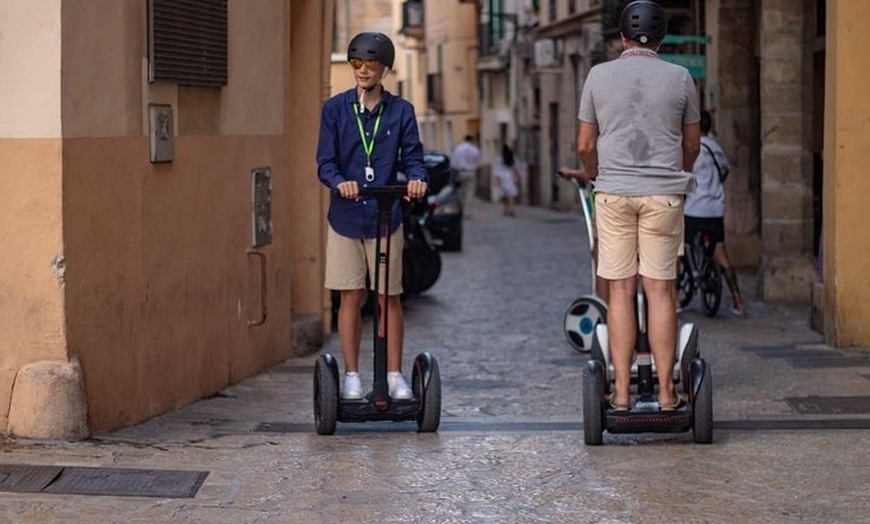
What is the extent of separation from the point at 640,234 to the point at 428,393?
121 cm

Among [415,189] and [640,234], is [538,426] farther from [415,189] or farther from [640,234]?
[415,189]

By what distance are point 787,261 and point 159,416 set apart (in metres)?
8.16

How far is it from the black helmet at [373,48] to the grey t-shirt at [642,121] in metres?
1.04

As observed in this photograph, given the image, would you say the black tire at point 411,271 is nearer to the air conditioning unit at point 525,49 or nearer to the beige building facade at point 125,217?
the beige building facade at point 125,217

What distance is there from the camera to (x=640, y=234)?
8.03m

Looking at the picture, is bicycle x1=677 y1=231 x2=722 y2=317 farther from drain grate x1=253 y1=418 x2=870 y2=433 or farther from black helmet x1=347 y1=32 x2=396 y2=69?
black helmet x1=347 y1=32 x2=396 y2=69

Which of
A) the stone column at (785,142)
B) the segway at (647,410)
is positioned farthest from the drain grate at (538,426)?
the stone column at (785,142)

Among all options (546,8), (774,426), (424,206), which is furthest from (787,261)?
(546,8)

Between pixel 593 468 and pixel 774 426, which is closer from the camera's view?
pixel 593 468

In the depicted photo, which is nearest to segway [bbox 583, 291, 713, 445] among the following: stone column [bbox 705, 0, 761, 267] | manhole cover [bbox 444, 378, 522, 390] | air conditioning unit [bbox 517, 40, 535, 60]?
manhole cover [bbox 444, 378, 522, 390]

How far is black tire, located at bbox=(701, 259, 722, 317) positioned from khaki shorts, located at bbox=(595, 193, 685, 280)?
664 cm

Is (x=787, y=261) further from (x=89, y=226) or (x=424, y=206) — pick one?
(x=89, y=226)

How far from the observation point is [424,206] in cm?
1789

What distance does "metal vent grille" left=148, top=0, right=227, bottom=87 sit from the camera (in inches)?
346
